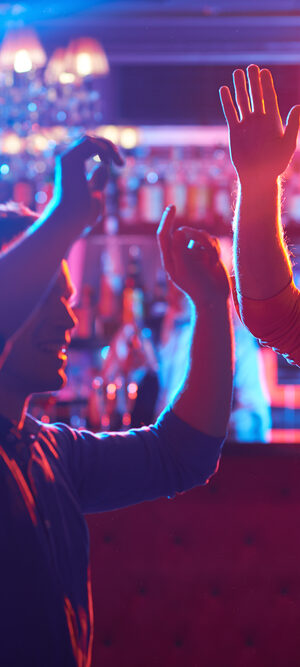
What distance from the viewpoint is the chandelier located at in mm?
2875

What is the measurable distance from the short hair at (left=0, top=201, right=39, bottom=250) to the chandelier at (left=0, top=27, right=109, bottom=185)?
1943mm

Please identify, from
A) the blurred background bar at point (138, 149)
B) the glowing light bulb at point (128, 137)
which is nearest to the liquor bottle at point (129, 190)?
the blurred background bar at point (138, 149)

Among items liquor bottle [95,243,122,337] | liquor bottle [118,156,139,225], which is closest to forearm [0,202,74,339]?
liquor bottle [95,243,122,337]

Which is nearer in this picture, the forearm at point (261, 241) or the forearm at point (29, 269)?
the forearm at point (29, 269)

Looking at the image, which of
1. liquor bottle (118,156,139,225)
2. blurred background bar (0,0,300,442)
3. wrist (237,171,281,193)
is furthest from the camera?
liquor bottle (118,156,139,225)

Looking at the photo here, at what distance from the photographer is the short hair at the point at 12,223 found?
954 millimetres

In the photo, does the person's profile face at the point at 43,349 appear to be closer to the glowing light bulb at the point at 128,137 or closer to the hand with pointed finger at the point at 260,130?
the hand with pointed finger at the point at 260,130

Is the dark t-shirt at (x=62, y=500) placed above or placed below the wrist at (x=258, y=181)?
below

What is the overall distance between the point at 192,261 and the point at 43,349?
0.85 feet

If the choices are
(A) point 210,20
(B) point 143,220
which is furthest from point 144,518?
(A) point 210,20

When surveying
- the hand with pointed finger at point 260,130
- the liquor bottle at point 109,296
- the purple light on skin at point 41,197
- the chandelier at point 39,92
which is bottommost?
the liquor bottle at point 109,296

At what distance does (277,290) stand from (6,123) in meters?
2.43

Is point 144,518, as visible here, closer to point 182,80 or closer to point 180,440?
point 180,440

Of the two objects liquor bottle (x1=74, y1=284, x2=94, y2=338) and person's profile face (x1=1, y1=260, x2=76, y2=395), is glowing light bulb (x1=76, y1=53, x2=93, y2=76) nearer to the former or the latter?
liquor bottle (x1=74, y1=284, x2=94, y2=338)
